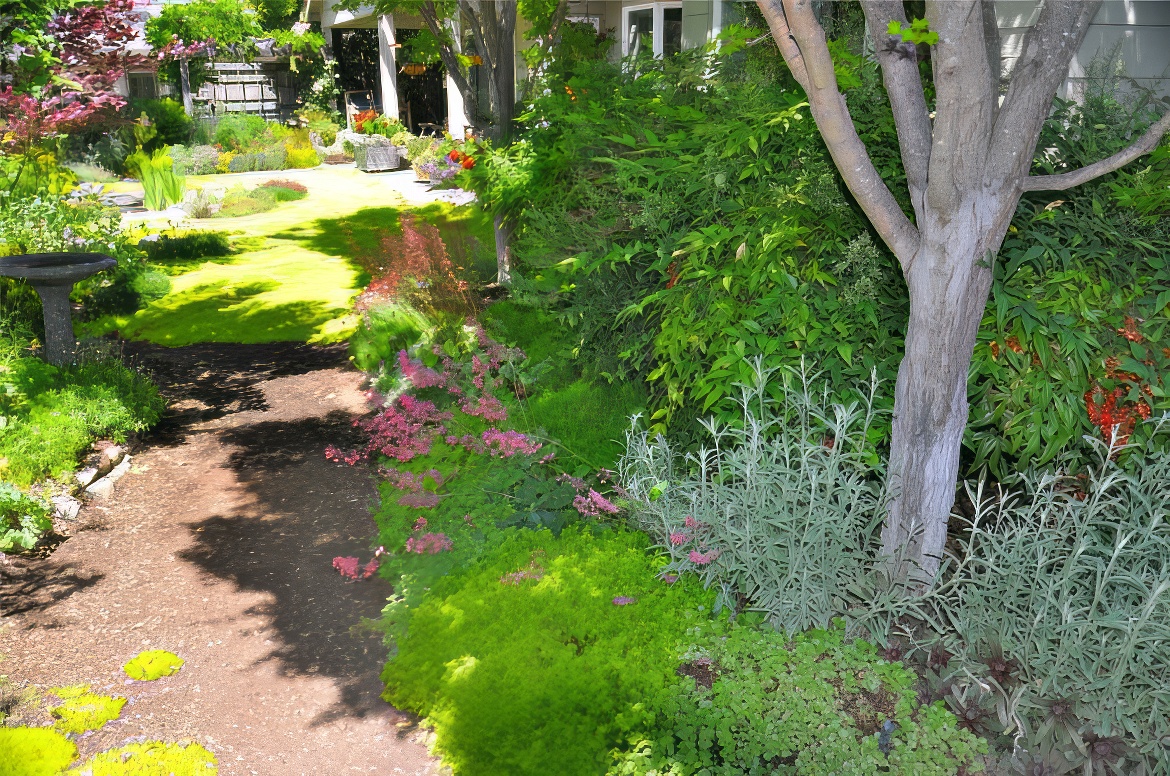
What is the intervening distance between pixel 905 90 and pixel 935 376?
3.47 feet

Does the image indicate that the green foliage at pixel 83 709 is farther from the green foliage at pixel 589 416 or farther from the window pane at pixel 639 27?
the window pane at pixel 639 27

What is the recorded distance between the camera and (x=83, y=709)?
3.90m

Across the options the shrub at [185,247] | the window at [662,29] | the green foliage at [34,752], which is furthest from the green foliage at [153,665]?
the shrub at [185,247]

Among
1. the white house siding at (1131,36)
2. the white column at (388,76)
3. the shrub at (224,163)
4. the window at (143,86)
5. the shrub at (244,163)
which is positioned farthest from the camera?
the window at (143,86)

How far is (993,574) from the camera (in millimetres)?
3525

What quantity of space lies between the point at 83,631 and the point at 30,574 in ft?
2.65

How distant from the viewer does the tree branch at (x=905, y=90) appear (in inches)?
128

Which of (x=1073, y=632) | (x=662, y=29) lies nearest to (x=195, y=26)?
(x=662, y=29)

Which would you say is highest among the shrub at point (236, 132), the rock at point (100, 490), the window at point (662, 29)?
the window at point (662, 29)

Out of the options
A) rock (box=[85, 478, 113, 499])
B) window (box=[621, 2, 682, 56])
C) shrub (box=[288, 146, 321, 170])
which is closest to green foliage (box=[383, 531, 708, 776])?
rock (box=[85, 478, 113, 499])

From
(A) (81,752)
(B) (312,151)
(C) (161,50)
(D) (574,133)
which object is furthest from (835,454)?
(C) (161,50)

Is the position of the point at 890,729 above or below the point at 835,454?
below

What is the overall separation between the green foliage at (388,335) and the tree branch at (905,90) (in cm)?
507

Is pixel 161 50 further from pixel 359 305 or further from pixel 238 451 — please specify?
pixel 238 451
